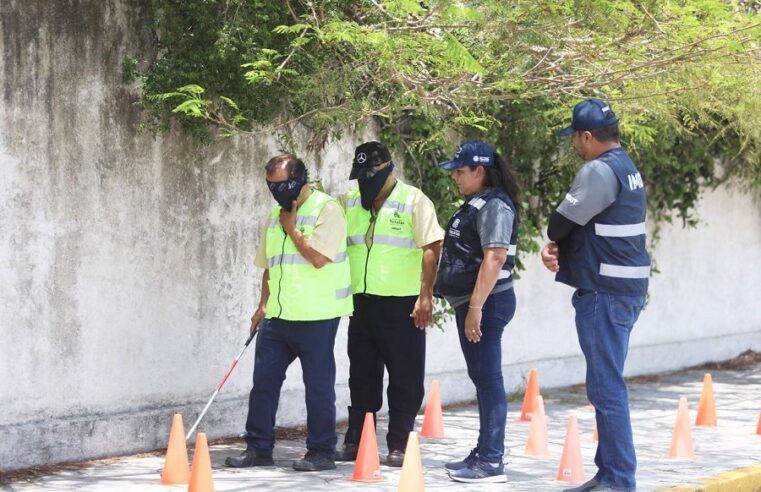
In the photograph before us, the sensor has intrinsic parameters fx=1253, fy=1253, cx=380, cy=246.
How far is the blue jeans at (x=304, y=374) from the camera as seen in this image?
754 centimetres

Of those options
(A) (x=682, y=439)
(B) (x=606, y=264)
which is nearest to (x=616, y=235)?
(B) (x=606, y=264)

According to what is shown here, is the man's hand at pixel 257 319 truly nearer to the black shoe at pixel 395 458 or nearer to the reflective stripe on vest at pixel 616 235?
the black shoe at pixel 395 458

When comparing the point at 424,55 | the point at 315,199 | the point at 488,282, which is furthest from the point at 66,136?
the point at 488,282

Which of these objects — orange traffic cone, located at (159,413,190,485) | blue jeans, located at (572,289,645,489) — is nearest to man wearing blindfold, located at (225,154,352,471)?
orange traffic cone, located at (159,413,190,485)

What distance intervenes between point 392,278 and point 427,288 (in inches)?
9.1

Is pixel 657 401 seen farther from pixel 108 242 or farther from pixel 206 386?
pixel 108 242

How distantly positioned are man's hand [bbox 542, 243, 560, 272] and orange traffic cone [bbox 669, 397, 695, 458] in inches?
91.7

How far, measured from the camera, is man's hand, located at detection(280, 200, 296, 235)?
749 centimetres

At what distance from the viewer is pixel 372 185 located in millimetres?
7750

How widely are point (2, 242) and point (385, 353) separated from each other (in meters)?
2.40

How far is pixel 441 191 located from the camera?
10242 millimetres

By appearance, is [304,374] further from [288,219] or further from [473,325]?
[473,325]

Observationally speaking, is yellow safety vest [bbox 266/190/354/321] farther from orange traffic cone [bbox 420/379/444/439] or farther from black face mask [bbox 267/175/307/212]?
orange traffic cone [bbox 420/379/444/439]

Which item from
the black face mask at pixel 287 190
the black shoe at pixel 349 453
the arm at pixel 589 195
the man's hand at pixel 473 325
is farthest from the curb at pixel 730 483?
the black face mask at pixel 287 190
